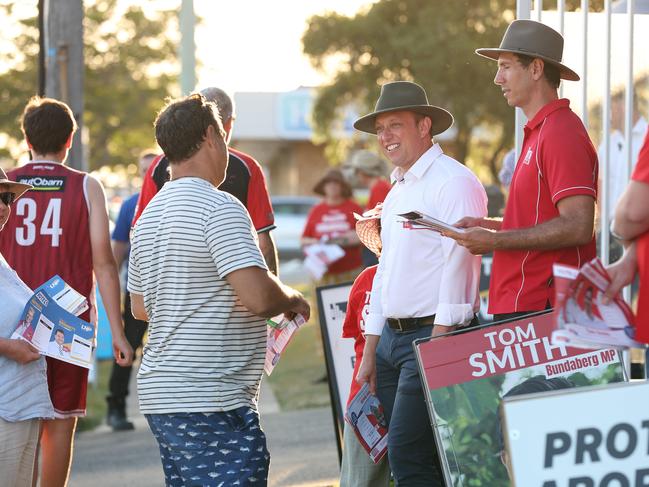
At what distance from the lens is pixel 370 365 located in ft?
19.0

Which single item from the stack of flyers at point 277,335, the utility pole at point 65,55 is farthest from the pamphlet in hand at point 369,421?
the utility pole at point 65,55

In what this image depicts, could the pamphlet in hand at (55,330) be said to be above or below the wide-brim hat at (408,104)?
below

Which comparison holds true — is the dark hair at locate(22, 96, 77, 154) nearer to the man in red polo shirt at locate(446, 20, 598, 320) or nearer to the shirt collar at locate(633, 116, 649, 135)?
the man in red polo shirt at locate(446, 20, 598, 320)

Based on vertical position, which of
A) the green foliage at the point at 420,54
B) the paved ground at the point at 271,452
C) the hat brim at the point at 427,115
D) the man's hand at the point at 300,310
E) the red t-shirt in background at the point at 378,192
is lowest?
the paved ground at the point at 271,452

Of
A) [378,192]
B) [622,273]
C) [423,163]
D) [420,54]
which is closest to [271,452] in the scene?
[378,192]

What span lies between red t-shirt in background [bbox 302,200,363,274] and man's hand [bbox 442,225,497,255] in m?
7.61

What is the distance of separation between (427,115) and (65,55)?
551cm

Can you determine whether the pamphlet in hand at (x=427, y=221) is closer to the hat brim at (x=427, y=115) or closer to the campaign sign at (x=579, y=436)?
the hat brim at (x=427, y=115)

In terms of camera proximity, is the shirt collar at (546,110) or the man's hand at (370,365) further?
the man's hand at (370,365)

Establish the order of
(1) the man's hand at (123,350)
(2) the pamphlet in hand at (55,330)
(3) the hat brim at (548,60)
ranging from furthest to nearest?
1. (1) the man's hand at (123,350)
2. (2) the pamphlet in hand at (55,330)
3. (3) the hat brim at (548,60)

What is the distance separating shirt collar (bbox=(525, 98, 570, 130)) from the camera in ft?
16.8

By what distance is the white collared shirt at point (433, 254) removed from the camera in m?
5.36

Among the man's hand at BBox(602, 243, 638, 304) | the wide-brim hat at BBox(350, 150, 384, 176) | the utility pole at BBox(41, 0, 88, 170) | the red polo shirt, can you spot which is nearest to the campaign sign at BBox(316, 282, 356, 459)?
the red polo shirt

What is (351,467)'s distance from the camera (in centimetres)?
618
